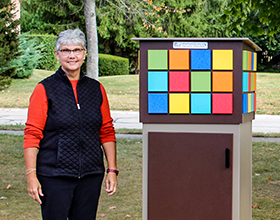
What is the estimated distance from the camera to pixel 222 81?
3.04m

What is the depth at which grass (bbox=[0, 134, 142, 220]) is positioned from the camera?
5027mm

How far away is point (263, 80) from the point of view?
70.3 ft

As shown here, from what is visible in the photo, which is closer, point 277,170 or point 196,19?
point 277,170

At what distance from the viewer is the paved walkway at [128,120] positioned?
11.2 metres

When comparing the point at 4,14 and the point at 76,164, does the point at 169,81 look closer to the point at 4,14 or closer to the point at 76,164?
the point at 76,164

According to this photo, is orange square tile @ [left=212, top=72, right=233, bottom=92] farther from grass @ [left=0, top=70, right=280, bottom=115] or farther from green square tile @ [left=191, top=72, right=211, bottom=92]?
grass @ [left=0, top=70, right=280, bottom=115]

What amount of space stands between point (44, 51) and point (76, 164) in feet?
76.6

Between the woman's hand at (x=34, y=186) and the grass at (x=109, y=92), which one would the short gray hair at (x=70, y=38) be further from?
the grass at (x=109, y=92)

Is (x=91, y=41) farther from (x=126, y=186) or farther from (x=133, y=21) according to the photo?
(x=133, y=21)

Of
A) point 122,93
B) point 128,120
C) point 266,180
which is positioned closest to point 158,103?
point 266,180

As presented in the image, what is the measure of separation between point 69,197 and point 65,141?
37 cm

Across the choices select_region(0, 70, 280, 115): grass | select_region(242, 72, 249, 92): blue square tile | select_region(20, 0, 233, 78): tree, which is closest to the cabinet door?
select_region(242, 72, 249, 92): blue square tile

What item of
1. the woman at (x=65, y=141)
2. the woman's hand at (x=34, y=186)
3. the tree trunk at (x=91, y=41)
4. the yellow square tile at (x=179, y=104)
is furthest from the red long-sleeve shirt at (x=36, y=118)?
the tree trunk at (x=91, y=41)

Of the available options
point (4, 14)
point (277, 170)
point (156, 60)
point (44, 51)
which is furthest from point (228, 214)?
point (44, 51)
